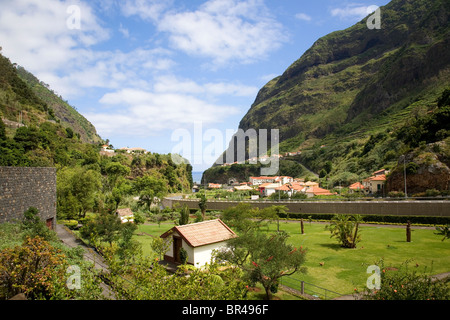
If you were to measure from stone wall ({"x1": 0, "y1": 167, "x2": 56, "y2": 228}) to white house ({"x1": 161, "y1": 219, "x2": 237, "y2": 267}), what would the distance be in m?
8.54

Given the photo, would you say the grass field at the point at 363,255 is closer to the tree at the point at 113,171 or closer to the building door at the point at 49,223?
the building door at the point at 49,223

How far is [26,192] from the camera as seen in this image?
18.7 metres

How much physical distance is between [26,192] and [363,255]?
2125cm

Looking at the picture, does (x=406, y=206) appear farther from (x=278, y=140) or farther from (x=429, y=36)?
(x=278, y=140)

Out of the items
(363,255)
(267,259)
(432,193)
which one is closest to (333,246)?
(363,255)

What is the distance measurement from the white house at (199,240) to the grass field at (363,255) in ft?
9.13

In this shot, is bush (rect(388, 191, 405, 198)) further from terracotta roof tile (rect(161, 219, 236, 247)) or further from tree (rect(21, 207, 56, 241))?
tree (rect(21, 207, 56, 241))

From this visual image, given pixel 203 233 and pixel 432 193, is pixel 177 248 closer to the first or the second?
pixel 203 233

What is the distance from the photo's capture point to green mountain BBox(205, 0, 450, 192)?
237 feet

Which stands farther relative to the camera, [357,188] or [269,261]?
[357,188]

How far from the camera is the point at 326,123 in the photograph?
484 feet

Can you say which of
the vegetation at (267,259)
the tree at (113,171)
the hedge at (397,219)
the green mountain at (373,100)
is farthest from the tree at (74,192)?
the green mountain at (373,100)

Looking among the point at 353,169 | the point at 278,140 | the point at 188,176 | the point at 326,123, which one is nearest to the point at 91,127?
the point at 188,176
